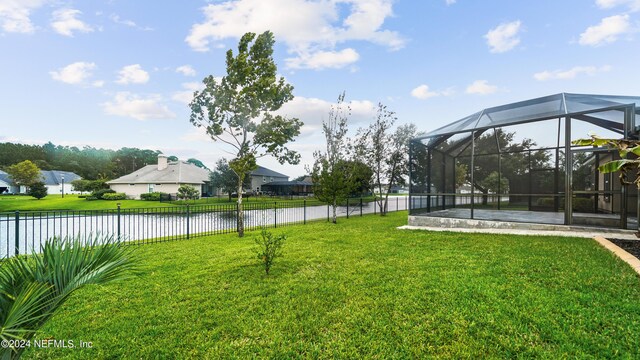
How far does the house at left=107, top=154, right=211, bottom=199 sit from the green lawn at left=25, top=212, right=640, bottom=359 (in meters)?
31.0

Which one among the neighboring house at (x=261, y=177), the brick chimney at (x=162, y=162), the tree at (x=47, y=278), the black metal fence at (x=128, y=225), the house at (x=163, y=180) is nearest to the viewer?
the tree at (x=47, y=278)

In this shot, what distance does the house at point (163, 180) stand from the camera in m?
33.2

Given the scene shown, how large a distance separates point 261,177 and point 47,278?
4425 cm

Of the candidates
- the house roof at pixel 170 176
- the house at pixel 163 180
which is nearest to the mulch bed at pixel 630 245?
the house at pixel 163 180

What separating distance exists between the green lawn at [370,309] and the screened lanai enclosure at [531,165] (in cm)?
409

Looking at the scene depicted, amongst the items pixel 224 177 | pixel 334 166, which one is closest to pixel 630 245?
pixel 334 166

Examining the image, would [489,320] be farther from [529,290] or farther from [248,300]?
[248,300]

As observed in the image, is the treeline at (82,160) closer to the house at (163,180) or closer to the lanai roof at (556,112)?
the house at (163,180)

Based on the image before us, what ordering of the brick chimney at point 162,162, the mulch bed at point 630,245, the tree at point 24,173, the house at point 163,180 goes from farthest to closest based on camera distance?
the tree at point 24,173 < the brick chimney at point 162,162 < the house at point 163,180 < the mulch bed at point 630,245

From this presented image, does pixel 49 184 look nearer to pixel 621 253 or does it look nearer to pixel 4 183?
pixel 4 183

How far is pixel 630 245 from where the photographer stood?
5.99 m

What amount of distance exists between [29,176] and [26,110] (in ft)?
94.1

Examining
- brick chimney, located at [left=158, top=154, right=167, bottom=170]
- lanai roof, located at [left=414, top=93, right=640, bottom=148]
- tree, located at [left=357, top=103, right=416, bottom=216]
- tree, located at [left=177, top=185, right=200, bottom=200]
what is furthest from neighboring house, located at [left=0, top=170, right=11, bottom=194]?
lanai roof, located at [left=414, top=93, right=640, bottom=148]

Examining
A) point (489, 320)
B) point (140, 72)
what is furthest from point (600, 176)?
point (140, 72)
